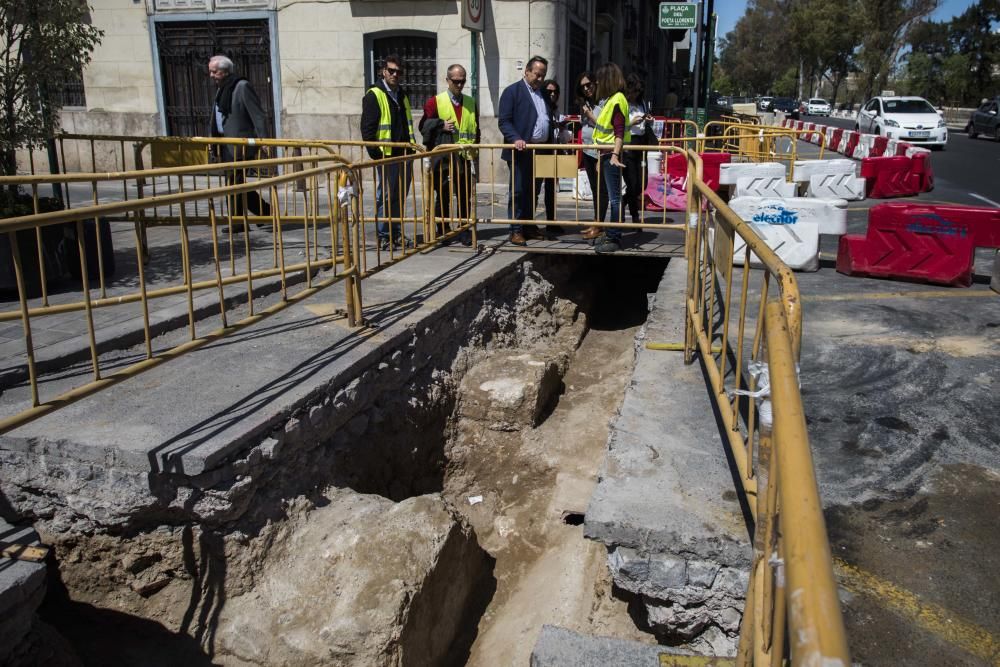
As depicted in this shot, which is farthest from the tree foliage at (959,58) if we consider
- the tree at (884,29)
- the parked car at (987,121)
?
the parked car at (987,121)

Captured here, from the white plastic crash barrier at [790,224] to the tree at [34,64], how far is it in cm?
574

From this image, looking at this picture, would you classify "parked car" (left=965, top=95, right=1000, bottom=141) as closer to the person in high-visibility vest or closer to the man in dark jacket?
the person in high-visibility vest

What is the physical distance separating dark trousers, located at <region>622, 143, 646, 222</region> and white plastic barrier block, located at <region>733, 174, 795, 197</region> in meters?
1.56

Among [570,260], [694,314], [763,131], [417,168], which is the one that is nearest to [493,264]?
[570,260]

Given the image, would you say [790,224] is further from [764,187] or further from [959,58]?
[959,58]

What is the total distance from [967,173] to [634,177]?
553 inches

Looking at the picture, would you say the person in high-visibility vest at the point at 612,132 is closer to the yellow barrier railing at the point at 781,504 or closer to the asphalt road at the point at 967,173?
the yellow barrier railing at the point at 781,504

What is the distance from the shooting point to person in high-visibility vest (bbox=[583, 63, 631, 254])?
7.59m

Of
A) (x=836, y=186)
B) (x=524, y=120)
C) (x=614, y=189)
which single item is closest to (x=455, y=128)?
(x=524, y=120)

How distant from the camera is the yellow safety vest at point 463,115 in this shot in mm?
8211

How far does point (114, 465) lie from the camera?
3350 millimetres

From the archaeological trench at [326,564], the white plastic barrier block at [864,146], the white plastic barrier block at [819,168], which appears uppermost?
the white plastic barrier block at [864,146]

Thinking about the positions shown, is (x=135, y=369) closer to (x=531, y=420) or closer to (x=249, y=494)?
(x=249, y=494)

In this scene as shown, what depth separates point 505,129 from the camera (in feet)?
26.4
